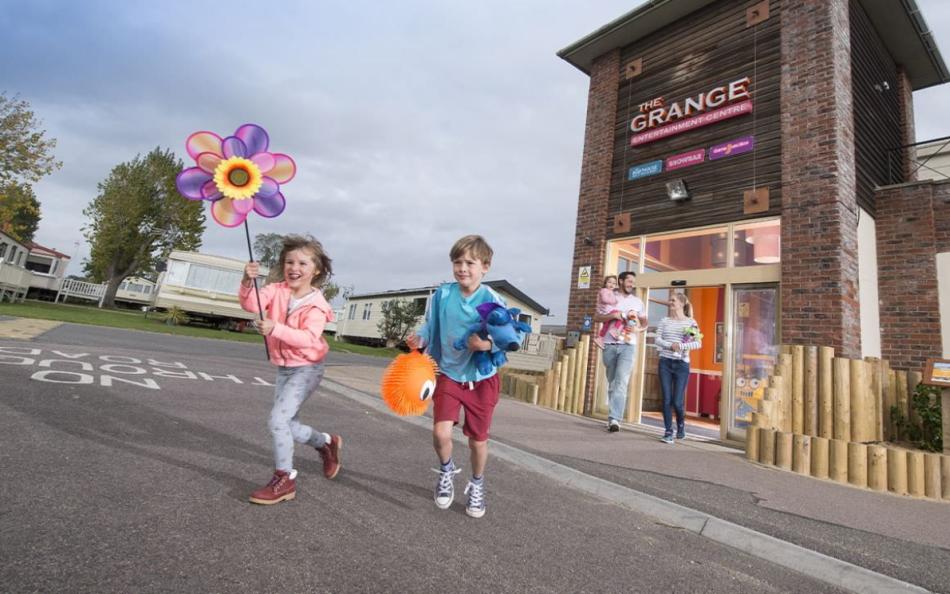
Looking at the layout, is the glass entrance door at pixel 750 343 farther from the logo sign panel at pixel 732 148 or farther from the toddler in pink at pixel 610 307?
the logo sign panel at pixel 732 148

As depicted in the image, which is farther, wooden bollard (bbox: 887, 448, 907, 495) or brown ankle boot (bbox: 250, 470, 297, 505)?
wooden bollard (bbox: 887, 448, 907, 495)

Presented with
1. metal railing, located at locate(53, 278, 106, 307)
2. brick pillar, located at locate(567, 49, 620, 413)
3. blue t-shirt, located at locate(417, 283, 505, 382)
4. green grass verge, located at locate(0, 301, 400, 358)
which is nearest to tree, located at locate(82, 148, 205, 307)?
metal railing, located at locate(53, 278, 106, 307)

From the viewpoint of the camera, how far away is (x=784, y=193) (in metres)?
7.43

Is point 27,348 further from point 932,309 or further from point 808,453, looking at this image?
point 932,309

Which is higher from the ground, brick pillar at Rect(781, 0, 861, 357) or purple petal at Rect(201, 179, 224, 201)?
brick pillar at Rect(781, 0, 861, 357)

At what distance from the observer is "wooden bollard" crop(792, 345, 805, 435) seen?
5.94m

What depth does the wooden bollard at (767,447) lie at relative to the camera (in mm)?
5430

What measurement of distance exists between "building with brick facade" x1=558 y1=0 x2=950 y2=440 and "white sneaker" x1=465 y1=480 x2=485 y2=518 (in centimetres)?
586

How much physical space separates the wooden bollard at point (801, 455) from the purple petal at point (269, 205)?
5730mm

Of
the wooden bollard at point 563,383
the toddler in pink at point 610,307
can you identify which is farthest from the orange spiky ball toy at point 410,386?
the wooden bollard at point 563,383

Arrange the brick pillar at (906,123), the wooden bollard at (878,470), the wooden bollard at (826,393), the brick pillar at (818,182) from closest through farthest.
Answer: the wooden bollard at (878,470) < the wooden bollard at (826,393) < the brick pillar at (818,182) < the brick pillar at (906,123)

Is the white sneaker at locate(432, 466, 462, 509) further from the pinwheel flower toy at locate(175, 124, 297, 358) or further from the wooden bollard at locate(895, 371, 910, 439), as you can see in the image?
the wooden bollard at locate(895, 371, 910, 439)

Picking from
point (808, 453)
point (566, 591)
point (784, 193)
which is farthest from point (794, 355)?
point (566, 591)

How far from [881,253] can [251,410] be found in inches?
396
